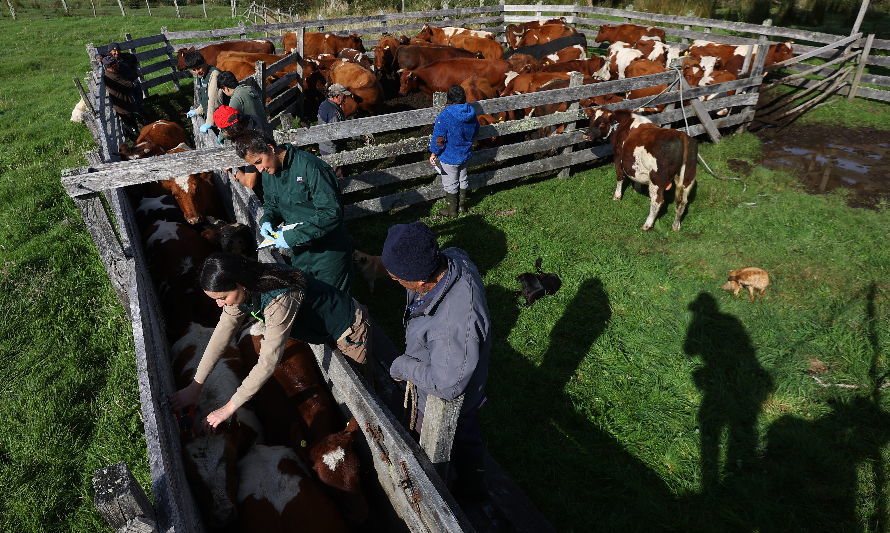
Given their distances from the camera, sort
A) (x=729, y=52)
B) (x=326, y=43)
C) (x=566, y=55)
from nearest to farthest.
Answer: (x=729, y=52) → (x=566, y=55) → (x=326, y=43)

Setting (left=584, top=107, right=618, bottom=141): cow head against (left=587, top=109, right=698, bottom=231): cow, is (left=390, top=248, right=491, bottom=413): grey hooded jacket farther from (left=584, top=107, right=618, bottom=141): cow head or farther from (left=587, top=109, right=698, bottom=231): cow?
(left=584, top=107, right=618, bottom=141): cow head

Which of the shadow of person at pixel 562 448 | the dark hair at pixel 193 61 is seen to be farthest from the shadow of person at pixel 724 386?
the dark hair at pixel 193 61

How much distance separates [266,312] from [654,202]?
229 inches

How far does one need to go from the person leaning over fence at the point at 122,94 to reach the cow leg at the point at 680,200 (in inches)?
400

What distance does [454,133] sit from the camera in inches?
251

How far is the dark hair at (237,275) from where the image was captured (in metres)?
2.38

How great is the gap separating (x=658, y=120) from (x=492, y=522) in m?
7.69

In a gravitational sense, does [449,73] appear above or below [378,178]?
above

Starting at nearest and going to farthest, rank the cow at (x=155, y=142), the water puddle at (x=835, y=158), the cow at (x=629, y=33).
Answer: the cow at (x=155, y=142) < the water puddle at (x=835, y=158) < the cow at (x=629, y=33)

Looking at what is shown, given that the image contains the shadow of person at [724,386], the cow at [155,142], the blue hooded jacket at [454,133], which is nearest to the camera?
the shadow of person at [724,386]

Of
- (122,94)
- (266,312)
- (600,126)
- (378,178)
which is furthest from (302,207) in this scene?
(122,94)

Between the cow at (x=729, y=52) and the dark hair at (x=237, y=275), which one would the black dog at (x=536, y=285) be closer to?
the dark hair at (x=237, y=275)

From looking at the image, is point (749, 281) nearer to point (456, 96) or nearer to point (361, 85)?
point (456, 96)

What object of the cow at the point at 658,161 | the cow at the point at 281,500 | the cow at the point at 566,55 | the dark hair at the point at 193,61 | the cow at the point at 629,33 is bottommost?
the cow at the point at 281,500
